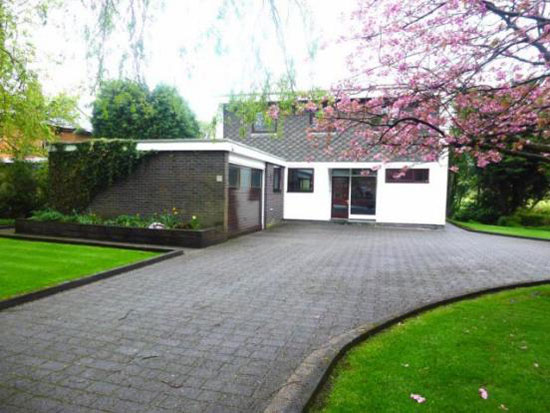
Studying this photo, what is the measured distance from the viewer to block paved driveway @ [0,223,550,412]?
3014mm

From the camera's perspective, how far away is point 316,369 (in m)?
3.28

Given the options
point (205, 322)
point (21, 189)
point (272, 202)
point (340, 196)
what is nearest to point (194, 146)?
point (272, 202)

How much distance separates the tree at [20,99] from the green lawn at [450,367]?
7.28 m

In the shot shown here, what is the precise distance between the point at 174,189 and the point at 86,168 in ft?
11.0

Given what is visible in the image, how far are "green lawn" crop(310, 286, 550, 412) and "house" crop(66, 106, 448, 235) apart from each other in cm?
623

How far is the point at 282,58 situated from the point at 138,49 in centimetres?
119

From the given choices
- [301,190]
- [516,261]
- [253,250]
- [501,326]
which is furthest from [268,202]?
[501,326]

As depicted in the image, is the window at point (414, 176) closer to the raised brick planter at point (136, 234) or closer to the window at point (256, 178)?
the window at point (256, 178)

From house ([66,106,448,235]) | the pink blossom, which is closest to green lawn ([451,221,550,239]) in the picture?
house ([66,106,448,235])

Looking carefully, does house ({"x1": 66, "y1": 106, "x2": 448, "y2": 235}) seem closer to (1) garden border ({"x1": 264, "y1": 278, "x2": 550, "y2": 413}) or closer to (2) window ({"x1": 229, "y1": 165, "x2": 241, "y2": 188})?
(2) window ({"x1": 229, "y1": 165, "x2": 241, "y2": 188})

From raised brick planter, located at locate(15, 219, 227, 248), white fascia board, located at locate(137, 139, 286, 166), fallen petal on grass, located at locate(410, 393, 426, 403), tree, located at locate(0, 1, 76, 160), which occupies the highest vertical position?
tree, located at locate(0, 1, 76, 160)

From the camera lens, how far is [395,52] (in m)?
5.95

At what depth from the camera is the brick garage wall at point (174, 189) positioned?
11.8m

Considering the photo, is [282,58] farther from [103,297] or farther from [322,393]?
[103,297]
